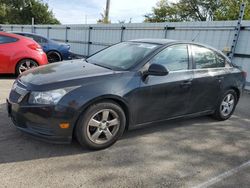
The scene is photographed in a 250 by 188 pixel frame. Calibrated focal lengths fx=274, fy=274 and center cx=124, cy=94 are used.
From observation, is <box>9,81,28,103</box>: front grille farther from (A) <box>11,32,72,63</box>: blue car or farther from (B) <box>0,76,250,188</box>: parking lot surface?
(A) <box>11,32,72,63</box>: blue car

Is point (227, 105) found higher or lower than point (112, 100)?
lower

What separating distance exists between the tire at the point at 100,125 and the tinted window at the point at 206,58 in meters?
1.77

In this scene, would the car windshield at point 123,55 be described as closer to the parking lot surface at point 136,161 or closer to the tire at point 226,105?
the parking lot surface at point 136,161

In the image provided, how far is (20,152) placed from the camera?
3.47m

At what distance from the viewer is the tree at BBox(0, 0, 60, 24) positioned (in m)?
43.6

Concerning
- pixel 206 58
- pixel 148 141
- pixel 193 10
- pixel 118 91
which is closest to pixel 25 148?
pixel 118 91

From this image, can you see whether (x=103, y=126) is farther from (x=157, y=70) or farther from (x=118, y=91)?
(x=157, y=70)

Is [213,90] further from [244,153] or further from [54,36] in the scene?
[54,36]

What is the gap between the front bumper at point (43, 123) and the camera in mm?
3307

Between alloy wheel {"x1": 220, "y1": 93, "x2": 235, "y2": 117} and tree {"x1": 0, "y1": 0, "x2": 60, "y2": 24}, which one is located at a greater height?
tree {"x1": 0, "y1": 0, "x2": 60, "y2": 24}

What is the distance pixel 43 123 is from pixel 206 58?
3018 mm

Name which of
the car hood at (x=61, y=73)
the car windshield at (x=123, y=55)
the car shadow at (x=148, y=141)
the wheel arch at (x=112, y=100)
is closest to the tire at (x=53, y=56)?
the car shadow at (x=148, y=141)

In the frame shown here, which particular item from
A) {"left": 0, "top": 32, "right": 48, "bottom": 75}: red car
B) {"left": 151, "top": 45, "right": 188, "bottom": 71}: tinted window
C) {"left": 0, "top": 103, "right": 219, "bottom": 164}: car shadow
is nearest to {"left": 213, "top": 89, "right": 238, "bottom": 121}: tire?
{"left": 151, "top": 45, "right": 188, "bottom": 71}: tinted window

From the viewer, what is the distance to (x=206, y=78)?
15.3 ft
